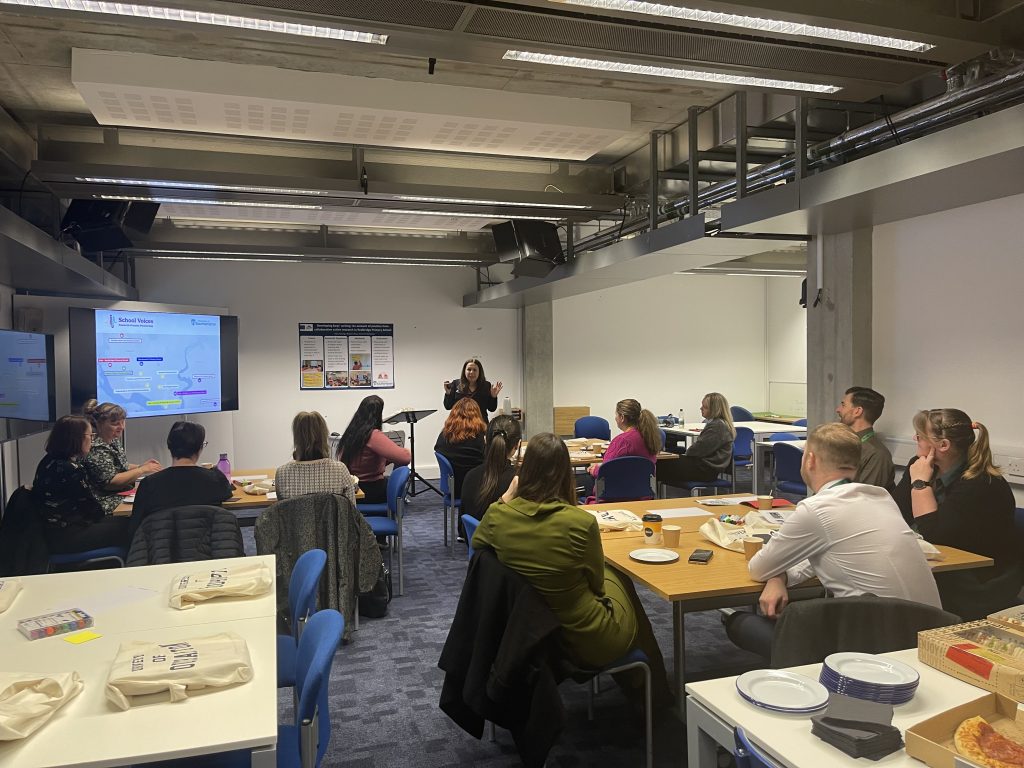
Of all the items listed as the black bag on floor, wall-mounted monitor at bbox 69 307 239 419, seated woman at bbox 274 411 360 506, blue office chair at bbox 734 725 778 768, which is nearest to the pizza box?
blue office chair at bbox 734 725 778 768

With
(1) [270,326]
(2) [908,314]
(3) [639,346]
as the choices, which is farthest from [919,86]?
(1) [270,326]

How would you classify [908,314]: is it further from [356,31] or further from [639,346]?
[639,346]

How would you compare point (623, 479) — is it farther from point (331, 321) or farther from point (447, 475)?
point (331, 321)

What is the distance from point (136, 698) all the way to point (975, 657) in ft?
6.71

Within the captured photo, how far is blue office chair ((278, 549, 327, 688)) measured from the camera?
2.59 metres

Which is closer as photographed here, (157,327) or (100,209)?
(100,209)

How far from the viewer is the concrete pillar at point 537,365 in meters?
9.84

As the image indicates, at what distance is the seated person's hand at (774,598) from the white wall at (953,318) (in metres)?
2.46

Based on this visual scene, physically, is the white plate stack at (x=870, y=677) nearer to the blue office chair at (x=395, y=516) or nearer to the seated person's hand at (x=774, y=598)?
the seated person's hand at (x=774, y=598)

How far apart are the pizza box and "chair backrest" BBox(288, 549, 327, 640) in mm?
1873

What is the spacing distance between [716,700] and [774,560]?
981 mm

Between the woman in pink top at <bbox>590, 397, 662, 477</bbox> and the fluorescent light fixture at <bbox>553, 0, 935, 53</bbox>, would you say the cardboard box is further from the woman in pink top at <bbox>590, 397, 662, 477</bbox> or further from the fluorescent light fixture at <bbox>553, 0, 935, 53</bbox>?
A: the woman in pink top at <bbox>590, 397, 662, 477</bbox>

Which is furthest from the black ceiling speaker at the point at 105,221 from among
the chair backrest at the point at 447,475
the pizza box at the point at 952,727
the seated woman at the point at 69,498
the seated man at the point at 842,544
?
the pizza box at the point at 952,727

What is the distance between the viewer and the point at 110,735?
1.59m
